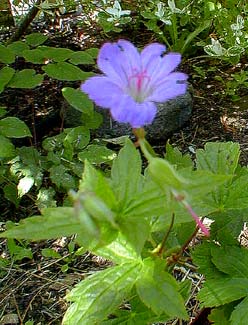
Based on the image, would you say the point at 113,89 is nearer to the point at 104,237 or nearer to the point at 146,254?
the point at 104,237

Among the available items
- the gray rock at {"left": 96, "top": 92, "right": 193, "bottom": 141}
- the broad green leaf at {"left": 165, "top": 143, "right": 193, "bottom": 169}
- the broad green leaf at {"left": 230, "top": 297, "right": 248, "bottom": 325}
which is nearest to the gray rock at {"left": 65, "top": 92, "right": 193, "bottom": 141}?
the gray rock at {"left": 96, "top": 92, "right": 193, "bottom": 141}

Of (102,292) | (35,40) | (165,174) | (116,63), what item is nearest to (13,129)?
(35,40)

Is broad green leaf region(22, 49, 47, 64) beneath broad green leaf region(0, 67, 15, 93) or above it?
above

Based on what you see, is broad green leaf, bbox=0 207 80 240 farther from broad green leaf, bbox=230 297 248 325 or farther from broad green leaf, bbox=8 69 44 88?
broad green leaf, bbox=8 69 44 88

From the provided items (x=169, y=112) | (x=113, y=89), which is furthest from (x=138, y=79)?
(x=169, y=112)

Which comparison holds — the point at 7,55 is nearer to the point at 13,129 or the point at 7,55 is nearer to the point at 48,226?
the point at 13,129

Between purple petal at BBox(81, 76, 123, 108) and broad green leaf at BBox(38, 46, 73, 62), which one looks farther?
broad green leaf at BBox(38, 46, 73, 62)
